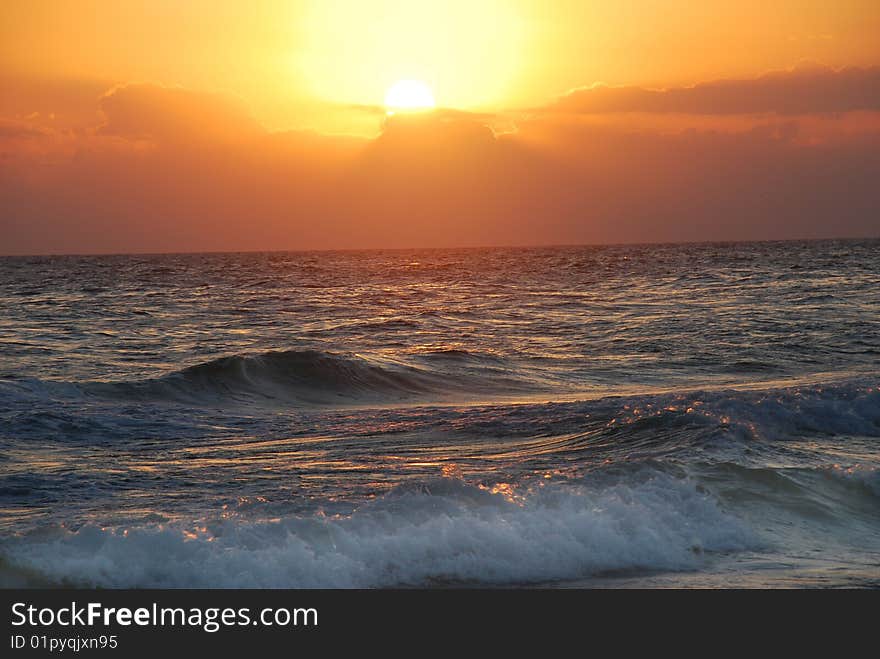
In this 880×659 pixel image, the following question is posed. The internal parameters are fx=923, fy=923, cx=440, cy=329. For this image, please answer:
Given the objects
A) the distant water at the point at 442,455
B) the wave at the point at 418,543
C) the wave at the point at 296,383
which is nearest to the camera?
the wave at the point at 418,543

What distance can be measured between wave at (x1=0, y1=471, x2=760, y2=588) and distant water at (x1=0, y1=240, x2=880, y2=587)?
0.02m

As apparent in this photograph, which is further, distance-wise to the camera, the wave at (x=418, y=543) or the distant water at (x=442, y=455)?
the distant water at (x=442, y=455)

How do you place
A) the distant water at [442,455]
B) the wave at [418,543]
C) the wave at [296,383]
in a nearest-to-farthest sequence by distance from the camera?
the wave at [418,543] < the distant water at [442,455] < the wave at [296,383]

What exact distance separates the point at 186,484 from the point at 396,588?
3742 millimetres

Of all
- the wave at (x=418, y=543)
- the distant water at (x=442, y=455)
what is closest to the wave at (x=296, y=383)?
the distant water at (x=442, y=455)

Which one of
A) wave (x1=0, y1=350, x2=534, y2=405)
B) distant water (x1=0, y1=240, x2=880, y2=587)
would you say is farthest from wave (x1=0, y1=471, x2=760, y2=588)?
wave (x1=0, y1=350, x2=534, y2=405)

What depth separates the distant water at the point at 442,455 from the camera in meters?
7.93

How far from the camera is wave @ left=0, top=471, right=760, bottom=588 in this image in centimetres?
754

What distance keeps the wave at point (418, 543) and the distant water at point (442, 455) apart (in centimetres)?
2

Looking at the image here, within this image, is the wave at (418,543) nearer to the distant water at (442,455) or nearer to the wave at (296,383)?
the distant water at (442,455)

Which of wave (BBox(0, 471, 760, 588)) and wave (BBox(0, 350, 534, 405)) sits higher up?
wave (BBox(0, 350, 534, 405))

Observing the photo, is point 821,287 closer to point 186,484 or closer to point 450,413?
point 450,413

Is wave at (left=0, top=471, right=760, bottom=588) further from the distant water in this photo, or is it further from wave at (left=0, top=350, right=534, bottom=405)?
wave at (left=0, top=350, right=534, bottom=405)

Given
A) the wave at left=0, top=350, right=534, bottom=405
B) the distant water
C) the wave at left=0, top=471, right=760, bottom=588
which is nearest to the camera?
the wave at left=0, top=471, right=760, bottom=588
